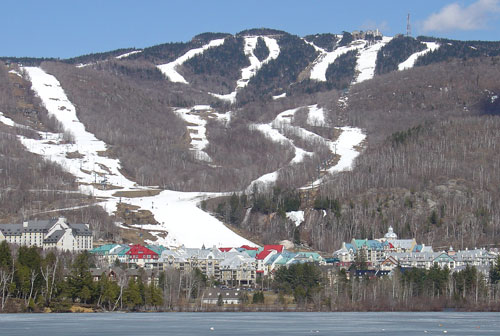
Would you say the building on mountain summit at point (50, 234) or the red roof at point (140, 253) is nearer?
the red roof at point (140, 253)

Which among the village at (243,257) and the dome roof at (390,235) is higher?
the dome roof at (390,235)

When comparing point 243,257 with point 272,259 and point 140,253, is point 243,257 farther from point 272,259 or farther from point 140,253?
point 140,253

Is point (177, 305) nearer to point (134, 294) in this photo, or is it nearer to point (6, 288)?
point (134, 294)

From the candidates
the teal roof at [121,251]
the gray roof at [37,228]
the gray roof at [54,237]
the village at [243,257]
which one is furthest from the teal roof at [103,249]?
the gray roof at [54,237]

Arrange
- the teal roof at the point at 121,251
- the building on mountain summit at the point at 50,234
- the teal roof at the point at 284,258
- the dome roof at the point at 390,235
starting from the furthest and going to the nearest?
the dome roof at the point at 390,235 → the building on mountain summit at the point at 50,234 → the teal roof at the point at 121,251 → the teal roof at the point at 284,258

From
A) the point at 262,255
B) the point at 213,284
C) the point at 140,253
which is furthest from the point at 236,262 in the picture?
Answer: the point at 213,284

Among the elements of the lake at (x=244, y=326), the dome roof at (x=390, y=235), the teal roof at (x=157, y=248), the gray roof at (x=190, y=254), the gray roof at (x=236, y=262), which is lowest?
the lake at (x=244, y=326)

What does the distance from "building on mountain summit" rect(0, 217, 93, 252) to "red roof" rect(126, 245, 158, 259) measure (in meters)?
12.0

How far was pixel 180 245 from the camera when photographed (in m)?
198

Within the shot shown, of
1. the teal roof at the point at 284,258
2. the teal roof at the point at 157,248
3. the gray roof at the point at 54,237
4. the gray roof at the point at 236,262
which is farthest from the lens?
the gray roof at the point at 54,237

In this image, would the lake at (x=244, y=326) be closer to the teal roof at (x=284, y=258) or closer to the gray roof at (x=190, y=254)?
the teal roof at (x=284, y=258)

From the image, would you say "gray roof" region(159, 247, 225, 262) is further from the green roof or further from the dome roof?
the dome roof

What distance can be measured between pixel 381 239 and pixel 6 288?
10152cm

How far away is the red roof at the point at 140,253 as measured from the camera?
554 feet
